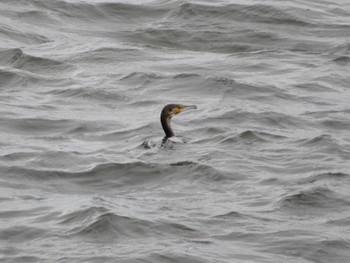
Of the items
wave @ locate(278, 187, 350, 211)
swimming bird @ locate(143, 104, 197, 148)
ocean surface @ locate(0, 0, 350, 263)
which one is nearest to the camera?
ocean surface @ locate(0, 0, 350, 263)

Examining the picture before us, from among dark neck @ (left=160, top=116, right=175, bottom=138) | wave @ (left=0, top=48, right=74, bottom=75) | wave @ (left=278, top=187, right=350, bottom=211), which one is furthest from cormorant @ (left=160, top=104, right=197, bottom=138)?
wave @ (left=0, top=48, right=74, bottom=75)

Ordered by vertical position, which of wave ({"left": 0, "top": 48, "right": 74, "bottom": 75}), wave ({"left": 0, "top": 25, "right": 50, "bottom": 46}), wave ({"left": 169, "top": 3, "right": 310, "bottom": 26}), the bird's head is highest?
the bird's head

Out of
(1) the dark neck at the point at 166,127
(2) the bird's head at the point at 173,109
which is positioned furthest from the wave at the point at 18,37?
(1) the dark neck at the point at 166,127

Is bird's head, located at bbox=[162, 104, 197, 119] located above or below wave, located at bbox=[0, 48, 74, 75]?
above

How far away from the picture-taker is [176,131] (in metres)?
16.1

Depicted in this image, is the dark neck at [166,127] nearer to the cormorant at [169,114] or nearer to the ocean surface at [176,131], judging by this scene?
the cormorant at [169,114]

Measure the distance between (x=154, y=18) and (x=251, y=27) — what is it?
181cm

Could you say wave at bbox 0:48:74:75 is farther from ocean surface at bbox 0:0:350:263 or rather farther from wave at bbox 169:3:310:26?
wave at bbox 169:3:310:26

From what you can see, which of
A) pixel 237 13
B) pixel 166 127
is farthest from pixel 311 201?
pixel 237 13

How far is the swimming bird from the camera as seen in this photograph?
15297mm

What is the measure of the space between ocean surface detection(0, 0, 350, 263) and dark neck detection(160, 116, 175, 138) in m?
0.23

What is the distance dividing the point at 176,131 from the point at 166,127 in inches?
20.0

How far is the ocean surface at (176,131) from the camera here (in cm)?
1184

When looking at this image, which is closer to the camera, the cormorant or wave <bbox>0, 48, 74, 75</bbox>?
the cormorant
